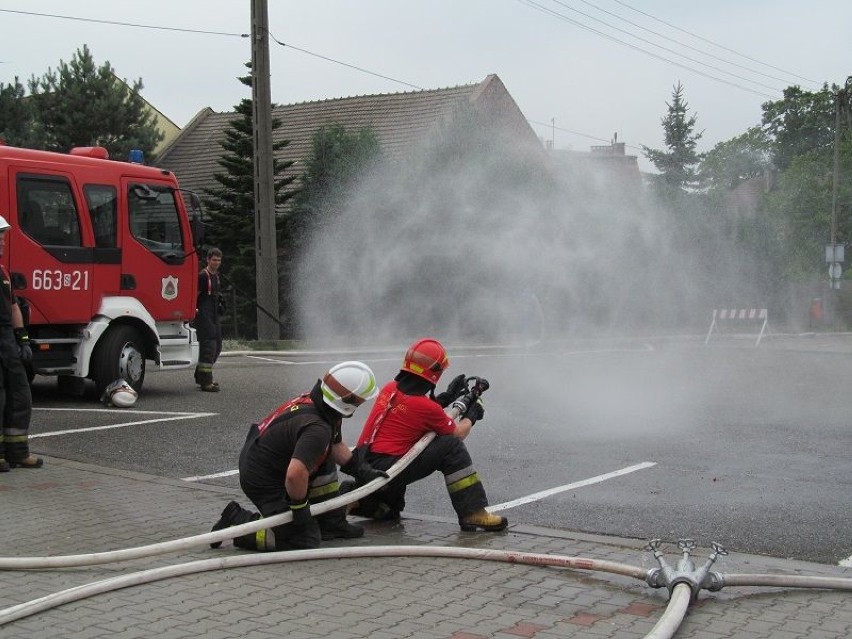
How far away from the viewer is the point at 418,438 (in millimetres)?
7184

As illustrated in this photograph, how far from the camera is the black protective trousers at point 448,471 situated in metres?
7.01

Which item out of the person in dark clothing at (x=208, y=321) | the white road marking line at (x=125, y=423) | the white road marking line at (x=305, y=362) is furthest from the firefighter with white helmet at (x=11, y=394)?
the white road marking line at (x=305, y=362)

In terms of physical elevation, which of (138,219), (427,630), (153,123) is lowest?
(427,630)

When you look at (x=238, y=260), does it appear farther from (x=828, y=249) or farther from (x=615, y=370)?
(x=828, y=249)

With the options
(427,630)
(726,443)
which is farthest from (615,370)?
(427,630)

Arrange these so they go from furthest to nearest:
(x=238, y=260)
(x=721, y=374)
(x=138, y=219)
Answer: (x=238, y=260), (x=721, y=374), (x=138, y=219)

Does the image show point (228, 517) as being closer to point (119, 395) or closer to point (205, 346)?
point (119, 395)

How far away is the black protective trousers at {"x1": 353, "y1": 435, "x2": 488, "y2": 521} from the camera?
701 centimetres

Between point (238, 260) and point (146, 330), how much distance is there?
53.3 ft

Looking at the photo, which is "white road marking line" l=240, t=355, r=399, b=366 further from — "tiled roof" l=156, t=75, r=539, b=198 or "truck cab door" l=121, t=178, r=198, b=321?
"tiled roof" l=156, t=75, r=539, b=198

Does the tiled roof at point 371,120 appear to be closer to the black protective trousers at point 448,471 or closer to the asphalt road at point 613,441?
the asphalt road at point 613,441

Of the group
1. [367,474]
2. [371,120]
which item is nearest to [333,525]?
[367,474]

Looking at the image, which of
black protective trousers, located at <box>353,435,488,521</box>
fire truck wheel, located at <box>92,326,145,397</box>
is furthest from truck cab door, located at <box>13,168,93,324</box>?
black protective trousers, located at <box>353,435,488,521</box>

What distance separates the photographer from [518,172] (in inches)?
789
